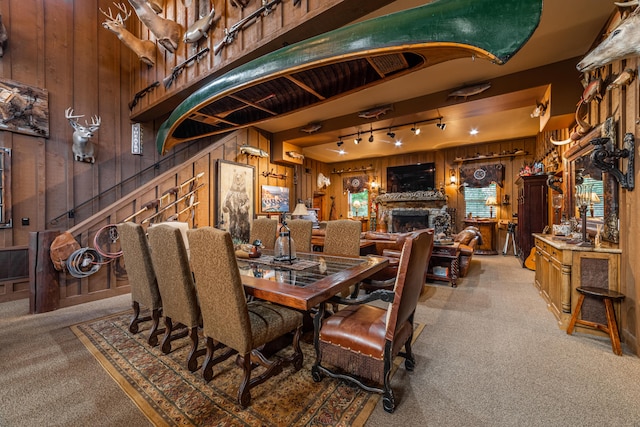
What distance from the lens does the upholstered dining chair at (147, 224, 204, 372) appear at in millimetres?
1911

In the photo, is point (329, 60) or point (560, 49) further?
point (560, 49)

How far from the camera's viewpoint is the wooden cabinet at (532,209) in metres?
5.20

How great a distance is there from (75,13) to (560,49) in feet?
26.7

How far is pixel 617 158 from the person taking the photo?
2451 millimetres

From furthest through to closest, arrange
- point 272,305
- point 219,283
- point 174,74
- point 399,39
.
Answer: point 174,74, point 272,305, point 219,283, point 399,39

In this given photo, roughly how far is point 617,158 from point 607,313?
1.47m

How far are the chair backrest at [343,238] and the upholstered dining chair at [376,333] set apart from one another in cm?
128

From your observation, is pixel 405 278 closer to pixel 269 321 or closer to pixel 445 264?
pixel 269 321

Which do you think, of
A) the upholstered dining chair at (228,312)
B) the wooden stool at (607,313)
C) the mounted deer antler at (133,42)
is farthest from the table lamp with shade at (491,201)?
the mounted deer antler at (133,42)

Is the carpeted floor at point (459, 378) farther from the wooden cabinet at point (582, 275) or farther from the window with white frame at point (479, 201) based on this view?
the window with white frame at point (479, 201)

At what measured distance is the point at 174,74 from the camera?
4.43 m

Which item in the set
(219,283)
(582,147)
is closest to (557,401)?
(219,283)

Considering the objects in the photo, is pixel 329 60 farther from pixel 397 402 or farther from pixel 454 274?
pixel 454 274

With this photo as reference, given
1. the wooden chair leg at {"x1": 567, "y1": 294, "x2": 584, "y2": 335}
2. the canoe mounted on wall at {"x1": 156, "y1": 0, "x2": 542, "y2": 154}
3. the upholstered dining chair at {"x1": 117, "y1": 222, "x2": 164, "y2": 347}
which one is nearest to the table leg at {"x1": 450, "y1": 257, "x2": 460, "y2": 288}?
the wooden chair leg at {"x1": 567, "y1": 294, "x2": 584, "y2": 335}
